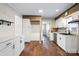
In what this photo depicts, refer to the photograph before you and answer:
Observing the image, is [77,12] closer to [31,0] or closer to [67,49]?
[67,49]

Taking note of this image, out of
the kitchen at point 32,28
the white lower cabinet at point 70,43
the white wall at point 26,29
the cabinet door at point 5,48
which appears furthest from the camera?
the white wall at point 26,29

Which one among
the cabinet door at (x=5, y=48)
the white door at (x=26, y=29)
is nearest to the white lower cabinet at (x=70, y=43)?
the cabinet door at (x=5, y=48)

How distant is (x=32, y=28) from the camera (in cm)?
858

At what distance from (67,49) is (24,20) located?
4394mm

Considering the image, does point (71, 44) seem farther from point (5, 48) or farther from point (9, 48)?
point (5, 48)

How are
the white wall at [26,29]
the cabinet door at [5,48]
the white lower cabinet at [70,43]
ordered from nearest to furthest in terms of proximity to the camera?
1. the cabinet door at [5,48]
2. the white lower cabinet at [70,43]
3. the white wall at [26,29]

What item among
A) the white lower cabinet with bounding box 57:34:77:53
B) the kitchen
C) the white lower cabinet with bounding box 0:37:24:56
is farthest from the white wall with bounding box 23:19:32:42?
the white lower cabinet with bounding box 0:37:24:56

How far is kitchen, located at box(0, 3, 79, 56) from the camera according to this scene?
354 cm

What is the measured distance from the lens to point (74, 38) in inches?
168

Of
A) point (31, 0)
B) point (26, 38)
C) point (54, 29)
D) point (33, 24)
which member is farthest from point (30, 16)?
point (31, 0)

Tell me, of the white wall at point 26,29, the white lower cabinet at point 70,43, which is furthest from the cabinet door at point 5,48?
the white wall at point 26,29

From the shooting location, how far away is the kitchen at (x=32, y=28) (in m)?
3.54

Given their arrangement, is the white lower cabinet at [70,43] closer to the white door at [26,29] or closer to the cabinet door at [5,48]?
the cabinet door at [5,48]

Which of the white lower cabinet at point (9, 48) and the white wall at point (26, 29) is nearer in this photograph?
the white lower cabinet at point (9, 48)
